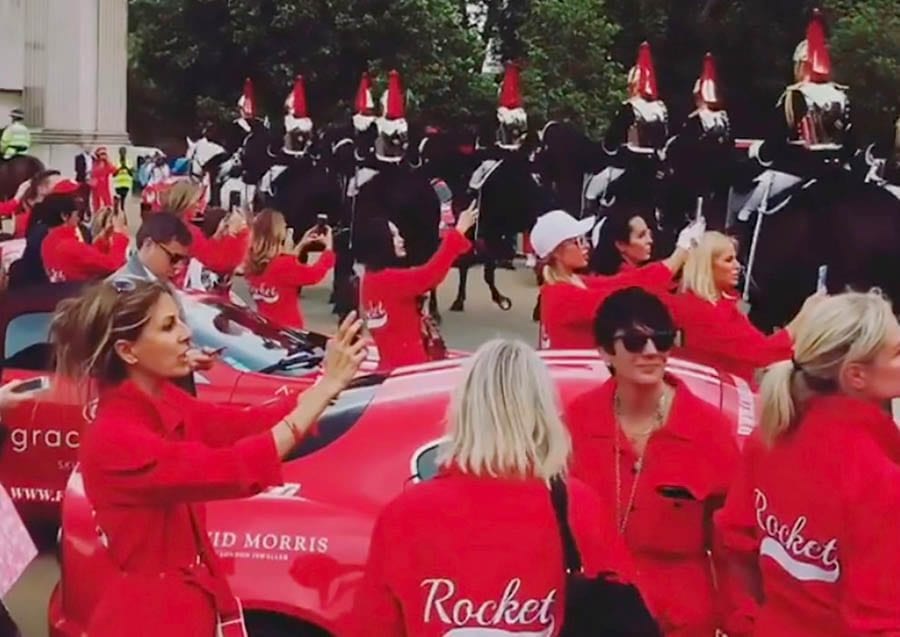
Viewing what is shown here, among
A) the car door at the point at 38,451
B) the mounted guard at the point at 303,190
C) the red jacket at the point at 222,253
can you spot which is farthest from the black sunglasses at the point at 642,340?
the mounted guard at the point at 303,190

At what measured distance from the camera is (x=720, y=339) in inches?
242

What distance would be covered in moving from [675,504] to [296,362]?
13.7 ft

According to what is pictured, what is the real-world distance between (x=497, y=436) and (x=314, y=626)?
1.67m

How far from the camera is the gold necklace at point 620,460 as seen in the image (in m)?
3.95

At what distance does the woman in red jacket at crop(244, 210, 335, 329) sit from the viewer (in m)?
9.59

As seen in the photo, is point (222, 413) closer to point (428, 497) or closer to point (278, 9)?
point (428, 497)

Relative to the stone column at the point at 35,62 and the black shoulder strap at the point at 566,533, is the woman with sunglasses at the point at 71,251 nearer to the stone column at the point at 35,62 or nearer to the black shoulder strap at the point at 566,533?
the black shoulder strap at the point at 566,533

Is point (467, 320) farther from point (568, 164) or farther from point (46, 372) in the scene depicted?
point (46, 372)

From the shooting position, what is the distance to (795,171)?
1123 centimetres

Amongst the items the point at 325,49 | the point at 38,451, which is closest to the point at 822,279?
the point at 38,451

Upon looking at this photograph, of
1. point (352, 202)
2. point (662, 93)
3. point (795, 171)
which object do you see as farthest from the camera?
point (662, 93)

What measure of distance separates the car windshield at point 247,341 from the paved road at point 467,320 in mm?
1274

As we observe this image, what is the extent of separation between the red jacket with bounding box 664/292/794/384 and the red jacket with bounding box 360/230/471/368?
7.52 feet

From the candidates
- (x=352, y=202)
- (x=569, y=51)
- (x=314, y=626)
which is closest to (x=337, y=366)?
(x=314, y=626)
